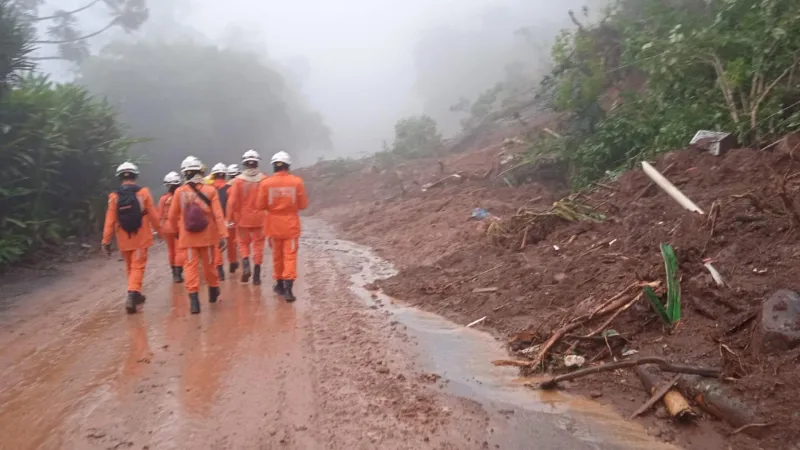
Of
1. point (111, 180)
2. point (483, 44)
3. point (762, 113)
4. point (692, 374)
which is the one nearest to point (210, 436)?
point (692, 374)

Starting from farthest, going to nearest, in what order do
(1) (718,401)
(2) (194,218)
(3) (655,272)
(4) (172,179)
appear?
(4) (172,179)
(2) (194,218)
(3) (655,272)
(1) (718,401)

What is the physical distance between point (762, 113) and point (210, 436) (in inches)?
303

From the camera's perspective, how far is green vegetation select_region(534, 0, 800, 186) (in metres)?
8.18

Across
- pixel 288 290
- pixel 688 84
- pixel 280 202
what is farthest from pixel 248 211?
pixel 688 84

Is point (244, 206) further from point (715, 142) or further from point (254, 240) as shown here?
point (715, 142)

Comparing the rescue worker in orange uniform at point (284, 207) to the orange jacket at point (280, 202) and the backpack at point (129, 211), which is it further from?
the backpack at point (129, 211)

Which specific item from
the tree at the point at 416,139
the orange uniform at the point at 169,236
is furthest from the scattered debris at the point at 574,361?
the tree at the point at 416,139

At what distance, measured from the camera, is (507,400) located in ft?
15.2

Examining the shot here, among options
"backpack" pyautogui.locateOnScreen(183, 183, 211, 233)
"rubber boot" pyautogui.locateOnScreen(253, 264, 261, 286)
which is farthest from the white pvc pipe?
"backpack" pyautogui.locateOnScreen(183, 183, 211, 233)

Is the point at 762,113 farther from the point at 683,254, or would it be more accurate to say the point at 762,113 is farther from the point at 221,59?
the point at 221,59

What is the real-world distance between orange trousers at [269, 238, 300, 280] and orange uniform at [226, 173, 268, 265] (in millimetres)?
766

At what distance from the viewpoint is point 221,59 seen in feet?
114

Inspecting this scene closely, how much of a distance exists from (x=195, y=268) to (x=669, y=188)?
5704mm

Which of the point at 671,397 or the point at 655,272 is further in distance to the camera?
the point at 655,272
